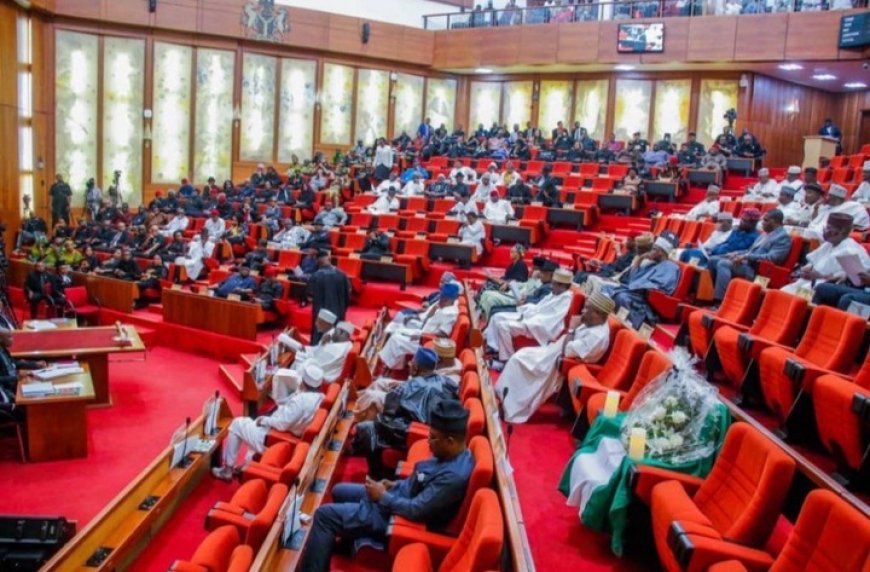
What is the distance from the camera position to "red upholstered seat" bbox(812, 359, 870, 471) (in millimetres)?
2984

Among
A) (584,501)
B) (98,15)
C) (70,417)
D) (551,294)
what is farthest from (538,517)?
(98,15)

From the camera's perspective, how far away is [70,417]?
5484mm

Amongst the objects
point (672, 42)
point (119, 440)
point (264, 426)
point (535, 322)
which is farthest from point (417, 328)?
point (672, 42)

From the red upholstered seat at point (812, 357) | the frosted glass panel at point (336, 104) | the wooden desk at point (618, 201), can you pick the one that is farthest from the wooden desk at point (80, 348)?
the frosted glass panel at point (336, 104)

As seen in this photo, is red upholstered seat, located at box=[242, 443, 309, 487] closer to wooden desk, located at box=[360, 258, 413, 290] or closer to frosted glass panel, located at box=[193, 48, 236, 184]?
wooden desk, located at box=[360, 258, 413, 290]

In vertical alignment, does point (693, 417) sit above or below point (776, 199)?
below

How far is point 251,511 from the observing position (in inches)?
142

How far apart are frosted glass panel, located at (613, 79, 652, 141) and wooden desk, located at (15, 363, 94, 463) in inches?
501

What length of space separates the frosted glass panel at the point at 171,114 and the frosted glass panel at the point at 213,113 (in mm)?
217

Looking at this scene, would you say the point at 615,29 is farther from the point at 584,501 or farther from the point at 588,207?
the point at 584,501

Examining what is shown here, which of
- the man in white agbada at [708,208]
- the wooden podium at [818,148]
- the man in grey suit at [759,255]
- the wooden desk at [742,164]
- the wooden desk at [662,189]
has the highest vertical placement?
the wooden podium at [818,148]

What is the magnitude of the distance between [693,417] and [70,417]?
4.36m

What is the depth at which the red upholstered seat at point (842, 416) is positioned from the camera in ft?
9.79

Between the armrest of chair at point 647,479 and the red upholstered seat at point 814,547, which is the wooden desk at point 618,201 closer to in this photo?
the armrest of chair at point 647,479
